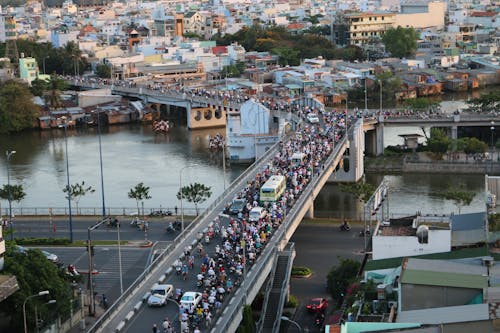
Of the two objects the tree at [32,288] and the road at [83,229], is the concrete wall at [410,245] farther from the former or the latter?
the road at [83,229]

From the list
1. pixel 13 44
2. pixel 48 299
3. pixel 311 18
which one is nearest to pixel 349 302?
pixel 48 299

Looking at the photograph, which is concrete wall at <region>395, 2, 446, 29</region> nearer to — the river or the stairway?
the river

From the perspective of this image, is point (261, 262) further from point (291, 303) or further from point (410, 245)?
point (410, 245)

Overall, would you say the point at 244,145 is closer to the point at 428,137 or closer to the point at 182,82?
the point at 428,137

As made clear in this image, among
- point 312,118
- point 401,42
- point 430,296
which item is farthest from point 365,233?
point 401,42

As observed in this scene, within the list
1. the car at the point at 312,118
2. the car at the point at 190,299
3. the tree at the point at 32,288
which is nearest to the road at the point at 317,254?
the car at the point at 190,299

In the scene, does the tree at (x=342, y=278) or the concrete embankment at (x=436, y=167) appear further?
the concrete embankment at (x=436, y=167)
